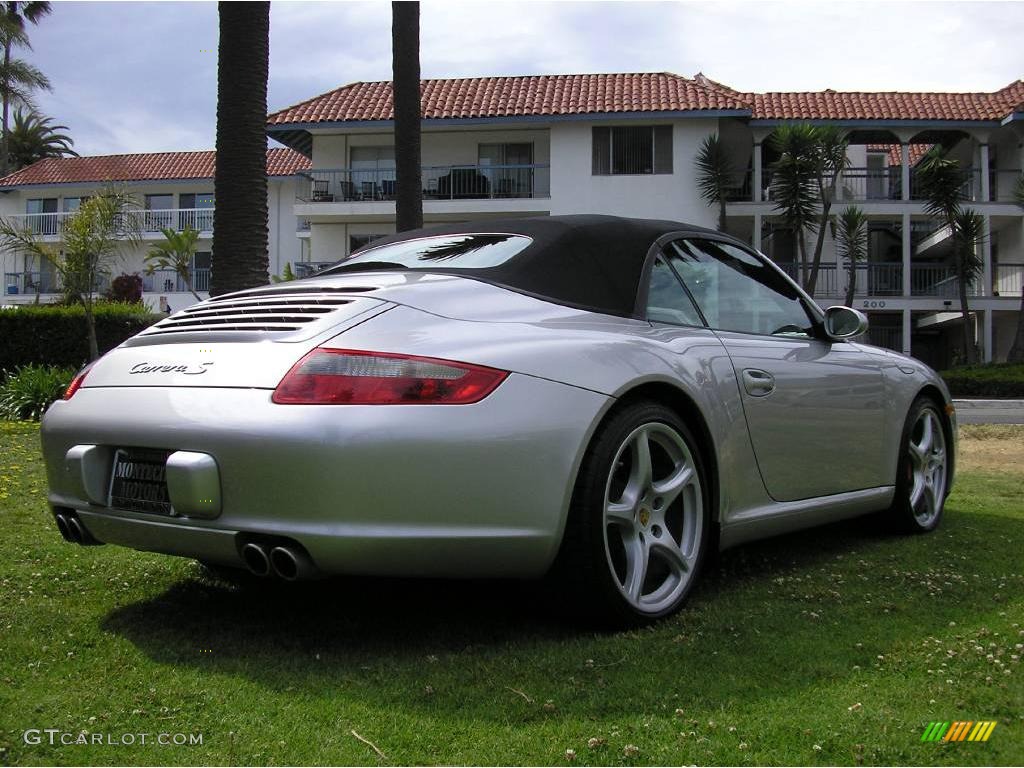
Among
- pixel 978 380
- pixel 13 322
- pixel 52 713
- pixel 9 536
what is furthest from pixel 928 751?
pixel 978 380

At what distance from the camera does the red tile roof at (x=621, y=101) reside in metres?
27.2

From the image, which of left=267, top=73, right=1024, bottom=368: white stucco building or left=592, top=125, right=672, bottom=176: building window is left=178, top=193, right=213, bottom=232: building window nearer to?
left=267, top=73, right=1024, bottom=368: white stucco building

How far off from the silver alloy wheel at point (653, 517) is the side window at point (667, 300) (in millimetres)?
534

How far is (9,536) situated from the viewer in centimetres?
450

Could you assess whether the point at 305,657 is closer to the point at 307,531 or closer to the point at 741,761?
the point at 307,531

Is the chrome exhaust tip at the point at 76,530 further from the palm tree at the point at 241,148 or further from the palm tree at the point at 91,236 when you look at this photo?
the palm tree at the point at 91,236

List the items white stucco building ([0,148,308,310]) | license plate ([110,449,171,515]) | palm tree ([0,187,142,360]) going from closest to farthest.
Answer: license plate ([110,449,171,515])
palm tree ([0,187,142,360])
white stucco building ([0,148,308,310])

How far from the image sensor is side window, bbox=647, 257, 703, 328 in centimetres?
362

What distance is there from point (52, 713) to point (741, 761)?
1.62 metres

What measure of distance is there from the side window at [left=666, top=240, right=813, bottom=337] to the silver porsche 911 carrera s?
27 millimetres

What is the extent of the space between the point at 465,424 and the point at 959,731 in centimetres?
141

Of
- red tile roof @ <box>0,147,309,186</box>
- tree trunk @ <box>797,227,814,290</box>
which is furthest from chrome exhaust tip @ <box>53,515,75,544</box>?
red tile roof @ <box>0,147,309,186</box>

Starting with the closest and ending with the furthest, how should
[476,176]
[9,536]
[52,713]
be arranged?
[52,713]
[9,536]
[476,176]

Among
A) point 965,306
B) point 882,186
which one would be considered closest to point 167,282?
point 882,186
